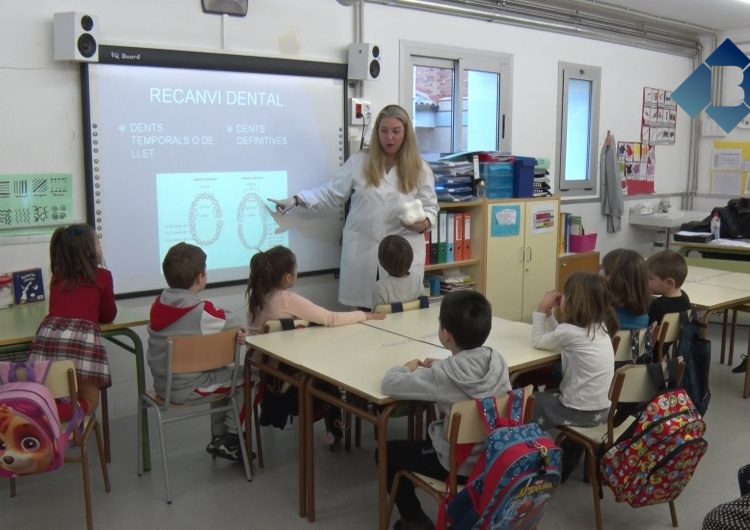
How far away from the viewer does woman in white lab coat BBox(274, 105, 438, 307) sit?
14.0 feet

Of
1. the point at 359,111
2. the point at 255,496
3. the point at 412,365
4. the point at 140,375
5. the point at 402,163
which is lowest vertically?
the point at 255,496

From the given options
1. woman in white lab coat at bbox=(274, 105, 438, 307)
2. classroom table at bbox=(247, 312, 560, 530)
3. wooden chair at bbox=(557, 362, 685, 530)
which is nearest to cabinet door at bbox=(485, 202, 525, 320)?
woman in white lab coat at bbox=(274, 105, 438, 307)

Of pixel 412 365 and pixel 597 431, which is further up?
pixel 412 365

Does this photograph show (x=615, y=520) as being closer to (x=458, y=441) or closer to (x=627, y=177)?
(x=458, y=441)

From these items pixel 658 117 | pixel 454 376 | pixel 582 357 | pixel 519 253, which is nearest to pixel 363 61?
pixel 519 253

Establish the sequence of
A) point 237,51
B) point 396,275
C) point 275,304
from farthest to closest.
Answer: point 237,51
point 396,275
point 275,304

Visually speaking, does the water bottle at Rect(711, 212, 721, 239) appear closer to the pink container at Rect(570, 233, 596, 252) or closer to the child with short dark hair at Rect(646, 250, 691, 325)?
the pink container at Rect(570, 233, 596, 252)

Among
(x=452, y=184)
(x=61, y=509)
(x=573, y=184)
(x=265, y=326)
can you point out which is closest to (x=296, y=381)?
(x=265, y=326)

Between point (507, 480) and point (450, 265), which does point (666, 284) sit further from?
point (507, 480)

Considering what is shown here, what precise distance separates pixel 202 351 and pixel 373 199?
5.34 feet

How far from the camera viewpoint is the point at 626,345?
10.5ft

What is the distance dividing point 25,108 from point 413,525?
2549 millimetres

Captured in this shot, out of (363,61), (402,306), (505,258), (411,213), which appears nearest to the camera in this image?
(402,306)

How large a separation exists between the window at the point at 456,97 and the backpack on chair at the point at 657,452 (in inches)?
118
